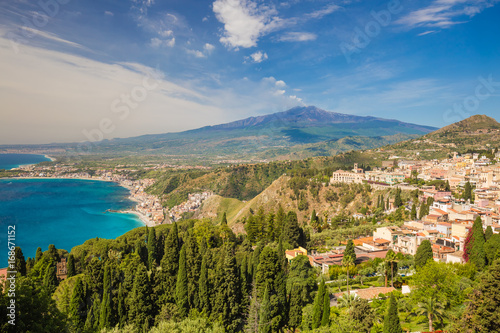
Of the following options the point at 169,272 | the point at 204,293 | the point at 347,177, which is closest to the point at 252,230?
the point at 169,272

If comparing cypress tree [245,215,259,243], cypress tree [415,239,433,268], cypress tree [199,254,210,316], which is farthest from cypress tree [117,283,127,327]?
cypress tree [415,239,433,268]

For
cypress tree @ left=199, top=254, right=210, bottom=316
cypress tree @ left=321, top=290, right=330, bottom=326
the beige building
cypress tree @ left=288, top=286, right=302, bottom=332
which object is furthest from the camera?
the beige building

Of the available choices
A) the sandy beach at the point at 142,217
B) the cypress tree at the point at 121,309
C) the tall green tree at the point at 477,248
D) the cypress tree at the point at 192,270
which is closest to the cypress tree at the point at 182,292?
the cypress tree at the point at 192,270

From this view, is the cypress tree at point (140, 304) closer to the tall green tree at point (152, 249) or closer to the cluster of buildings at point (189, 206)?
the tall green tree at point (152, 249)

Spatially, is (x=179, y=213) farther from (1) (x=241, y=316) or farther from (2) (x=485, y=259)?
(2) (x=485, y=259)

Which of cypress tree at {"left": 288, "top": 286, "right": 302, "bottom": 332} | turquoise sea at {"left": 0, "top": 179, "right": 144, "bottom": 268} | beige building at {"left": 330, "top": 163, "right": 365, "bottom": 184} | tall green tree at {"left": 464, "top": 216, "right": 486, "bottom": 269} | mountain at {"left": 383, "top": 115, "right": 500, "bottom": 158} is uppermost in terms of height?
mountain at {"left": 383, "top": 115, "right": 500, "bottom": 158}

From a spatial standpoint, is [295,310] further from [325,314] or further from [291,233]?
[291,233]

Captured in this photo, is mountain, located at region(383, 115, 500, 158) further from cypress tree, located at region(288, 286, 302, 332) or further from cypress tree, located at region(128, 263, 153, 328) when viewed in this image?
cypress tree, located at region(128, 263, 153, 328)
